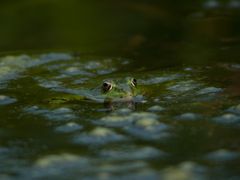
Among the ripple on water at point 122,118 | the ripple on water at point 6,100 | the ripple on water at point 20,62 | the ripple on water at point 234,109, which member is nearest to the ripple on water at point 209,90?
the ripple on water at point 234,109

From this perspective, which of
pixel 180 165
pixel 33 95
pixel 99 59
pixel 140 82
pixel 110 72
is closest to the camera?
pixel 180 165

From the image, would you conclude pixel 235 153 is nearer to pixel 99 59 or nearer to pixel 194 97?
pixel 194 97

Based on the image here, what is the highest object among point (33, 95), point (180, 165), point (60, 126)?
point (33, 95)

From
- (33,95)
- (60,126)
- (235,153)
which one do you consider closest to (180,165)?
(235,153)

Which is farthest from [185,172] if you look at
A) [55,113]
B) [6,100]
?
[6,100]

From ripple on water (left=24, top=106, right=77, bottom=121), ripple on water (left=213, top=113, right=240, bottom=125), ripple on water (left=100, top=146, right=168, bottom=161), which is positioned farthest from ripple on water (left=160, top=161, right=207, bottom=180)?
ripple on water (left=24, top=106, right=77, bottom=121)

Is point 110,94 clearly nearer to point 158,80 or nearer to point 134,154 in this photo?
point 158,80

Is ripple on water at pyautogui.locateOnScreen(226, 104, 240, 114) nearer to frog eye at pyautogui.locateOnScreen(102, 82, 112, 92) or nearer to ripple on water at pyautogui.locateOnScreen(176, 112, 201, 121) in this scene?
ripple on water at pyautogui.locateOnScreen(176, 112, 201, 121)

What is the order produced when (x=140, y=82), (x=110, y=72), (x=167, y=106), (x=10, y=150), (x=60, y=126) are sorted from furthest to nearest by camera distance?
(x=110, y=72), (x=140, y=82), (x=167, y=106), (x=60, y=126), (x=10, y=150)

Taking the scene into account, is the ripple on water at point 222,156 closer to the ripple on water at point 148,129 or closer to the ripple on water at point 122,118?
the ripple on water at point 148,129
